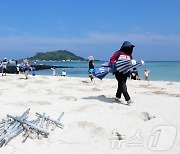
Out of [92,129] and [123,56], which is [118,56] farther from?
[92,129]

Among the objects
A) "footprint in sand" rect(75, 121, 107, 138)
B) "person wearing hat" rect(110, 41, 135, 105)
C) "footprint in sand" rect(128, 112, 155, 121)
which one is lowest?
"footprint in sand" rect(75, 121, 107, 138)

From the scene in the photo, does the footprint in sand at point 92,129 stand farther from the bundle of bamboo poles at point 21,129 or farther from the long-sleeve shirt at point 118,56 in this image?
the long-sleeve shirt at point 118,56

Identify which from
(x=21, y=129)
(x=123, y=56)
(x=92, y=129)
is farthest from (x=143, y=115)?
(x=21, y=129)

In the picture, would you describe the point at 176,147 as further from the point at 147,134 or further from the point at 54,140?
the point at 54,140

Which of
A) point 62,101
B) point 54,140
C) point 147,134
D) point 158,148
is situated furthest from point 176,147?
point 62,101

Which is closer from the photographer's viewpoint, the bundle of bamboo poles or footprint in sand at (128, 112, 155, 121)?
the bundle of bamboo poles

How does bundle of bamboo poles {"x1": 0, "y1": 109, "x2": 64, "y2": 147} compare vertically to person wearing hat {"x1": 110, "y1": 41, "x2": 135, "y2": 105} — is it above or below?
below

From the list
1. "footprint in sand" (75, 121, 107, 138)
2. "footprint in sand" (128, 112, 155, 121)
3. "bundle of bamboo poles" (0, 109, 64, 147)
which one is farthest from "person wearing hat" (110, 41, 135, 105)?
"bundle of bamboo poles" (0, 109, 64, 147)

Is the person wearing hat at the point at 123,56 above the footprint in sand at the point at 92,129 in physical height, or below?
above

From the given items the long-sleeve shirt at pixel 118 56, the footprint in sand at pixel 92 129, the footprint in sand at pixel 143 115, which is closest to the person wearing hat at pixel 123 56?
the long-sleeve shirt at pixel 118 56

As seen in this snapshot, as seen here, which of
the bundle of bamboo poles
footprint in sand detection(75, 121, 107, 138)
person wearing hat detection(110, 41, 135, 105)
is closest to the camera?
the bundle of bamboo poles

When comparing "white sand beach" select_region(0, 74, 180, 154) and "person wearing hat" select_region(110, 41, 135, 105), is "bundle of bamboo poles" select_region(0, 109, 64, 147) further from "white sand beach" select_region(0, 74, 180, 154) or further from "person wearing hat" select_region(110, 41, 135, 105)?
"person wearing hat" select_region(110, 41, 135, 105)

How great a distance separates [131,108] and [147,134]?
6.20 feet

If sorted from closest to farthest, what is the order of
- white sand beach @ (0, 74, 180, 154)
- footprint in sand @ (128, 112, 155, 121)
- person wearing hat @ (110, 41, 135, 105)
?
1. white sand beach @ (0, 74, 180, 154)
2. footprint in sand @ (128, 112, 155, 121)
3. person wearing hat @ (110, 41, 135, 105)
